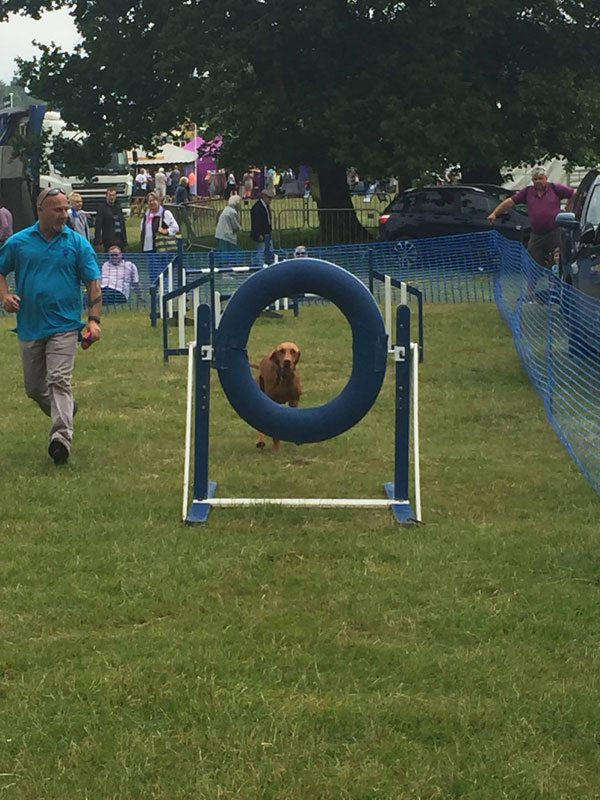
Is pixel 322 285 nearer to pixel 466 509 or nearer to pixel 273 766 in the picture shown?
pixel 466 509

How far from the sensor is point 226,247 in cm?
2066

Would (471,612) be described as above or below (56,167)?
below

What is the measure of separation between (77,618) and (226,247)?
16.0 metres

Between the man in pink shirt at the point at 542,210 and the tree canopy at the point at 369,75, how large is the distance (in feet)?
29.2

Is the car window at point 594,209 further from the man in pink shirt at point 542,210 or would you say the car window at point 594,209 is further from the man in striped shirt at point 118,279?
the man in striped shirt at point 118,279

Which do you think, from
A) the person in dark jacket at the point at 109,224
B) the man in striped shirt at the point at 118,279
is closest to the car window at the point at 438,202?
the person in dark jacket at the point at 109,224

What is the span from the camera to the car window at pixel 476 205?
22.4 m

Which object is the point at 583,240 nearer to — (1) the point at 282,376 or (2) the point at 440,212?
(1) the point at 282,376

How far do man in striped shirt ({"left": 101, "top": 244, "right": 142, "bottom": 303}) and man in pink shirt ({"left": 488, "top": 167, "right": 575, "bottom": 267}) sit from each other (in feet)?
20.6

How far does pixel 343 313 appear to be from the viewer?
6.43 m

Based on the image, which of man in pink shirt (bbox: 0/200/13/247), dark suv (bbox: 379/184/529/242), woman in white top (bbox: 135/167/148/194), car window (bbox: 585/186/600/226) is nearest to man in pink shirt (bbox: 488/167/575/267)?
car window (bbox: 585/186/600/226)

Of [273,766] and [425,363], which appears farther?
[425,363]

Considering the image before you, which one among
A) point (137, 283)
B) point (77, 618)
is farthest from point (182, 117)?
point (77, 618)

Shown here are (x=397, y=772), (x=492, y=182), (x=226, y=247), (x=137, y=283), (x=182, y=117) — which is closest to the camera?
(x=397, y=772)
